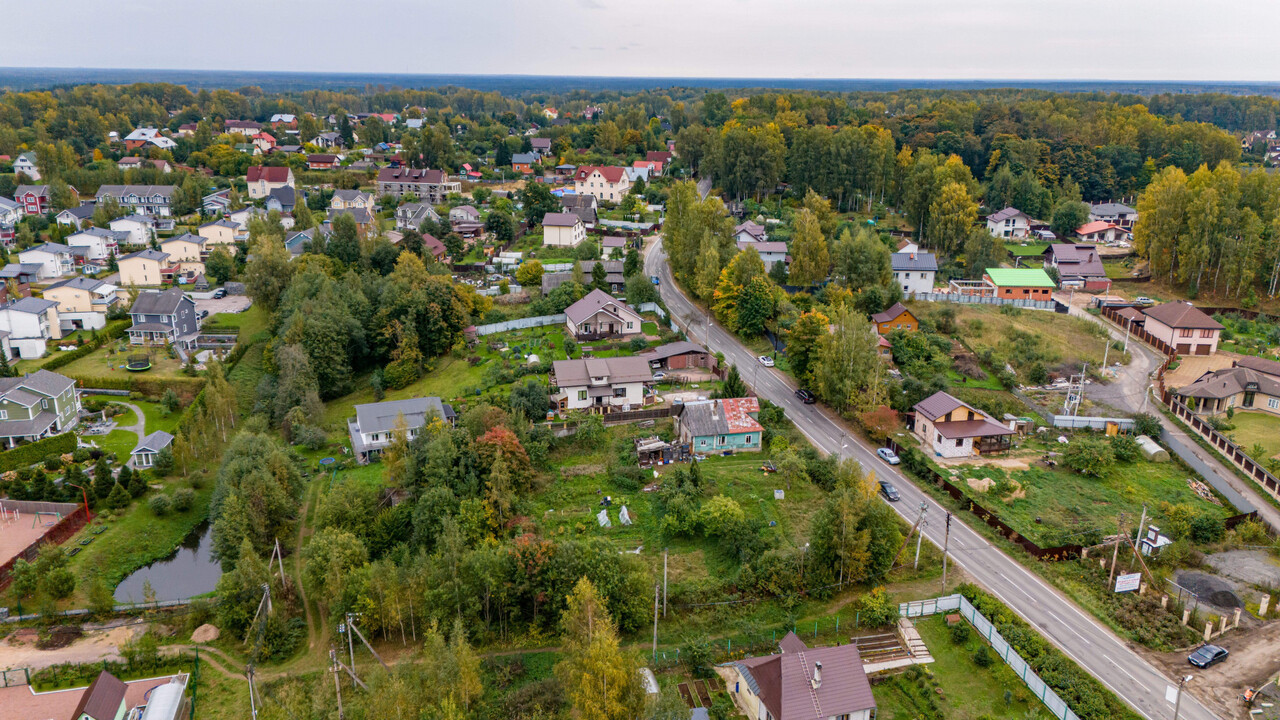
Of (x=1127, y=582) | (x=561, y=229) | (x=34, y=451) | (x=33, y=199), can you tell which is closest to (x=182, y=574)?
(x=34, y=451)

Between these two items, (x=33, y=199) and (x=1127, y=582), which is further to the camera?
(x=33, y=199)

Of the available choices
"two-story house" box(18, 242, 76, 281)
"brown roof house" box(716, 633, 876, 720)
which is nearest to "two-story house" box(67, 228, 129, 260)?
"two-story house" box(18, 242, 76, 281)

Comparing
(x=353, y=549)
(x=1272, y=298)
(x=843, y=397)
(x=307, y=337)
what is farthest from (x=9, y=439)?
(x=1272, y=298)

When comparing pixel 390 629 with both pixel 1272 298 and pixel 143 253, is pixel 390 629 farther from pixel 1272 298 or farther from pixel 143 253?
pixel 1272 298

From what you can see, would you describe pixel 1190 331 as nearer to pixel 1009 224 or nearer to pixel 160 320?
pixel 1009 224

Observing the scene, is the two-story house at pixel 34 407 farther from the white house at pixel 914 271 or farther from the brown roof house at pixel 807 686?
the white house at pixel 914 271

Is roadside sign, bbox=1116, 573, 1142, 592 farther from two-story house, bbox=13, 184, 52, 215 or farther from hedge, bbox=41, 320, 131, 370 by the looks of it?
two-story house, bbox=13, 184, 52, 215

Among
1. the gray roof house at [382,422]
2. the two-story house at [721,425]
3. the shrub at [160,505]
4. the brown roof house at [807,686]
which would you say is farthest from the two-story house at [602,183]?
the brown roof house at [807,686]
